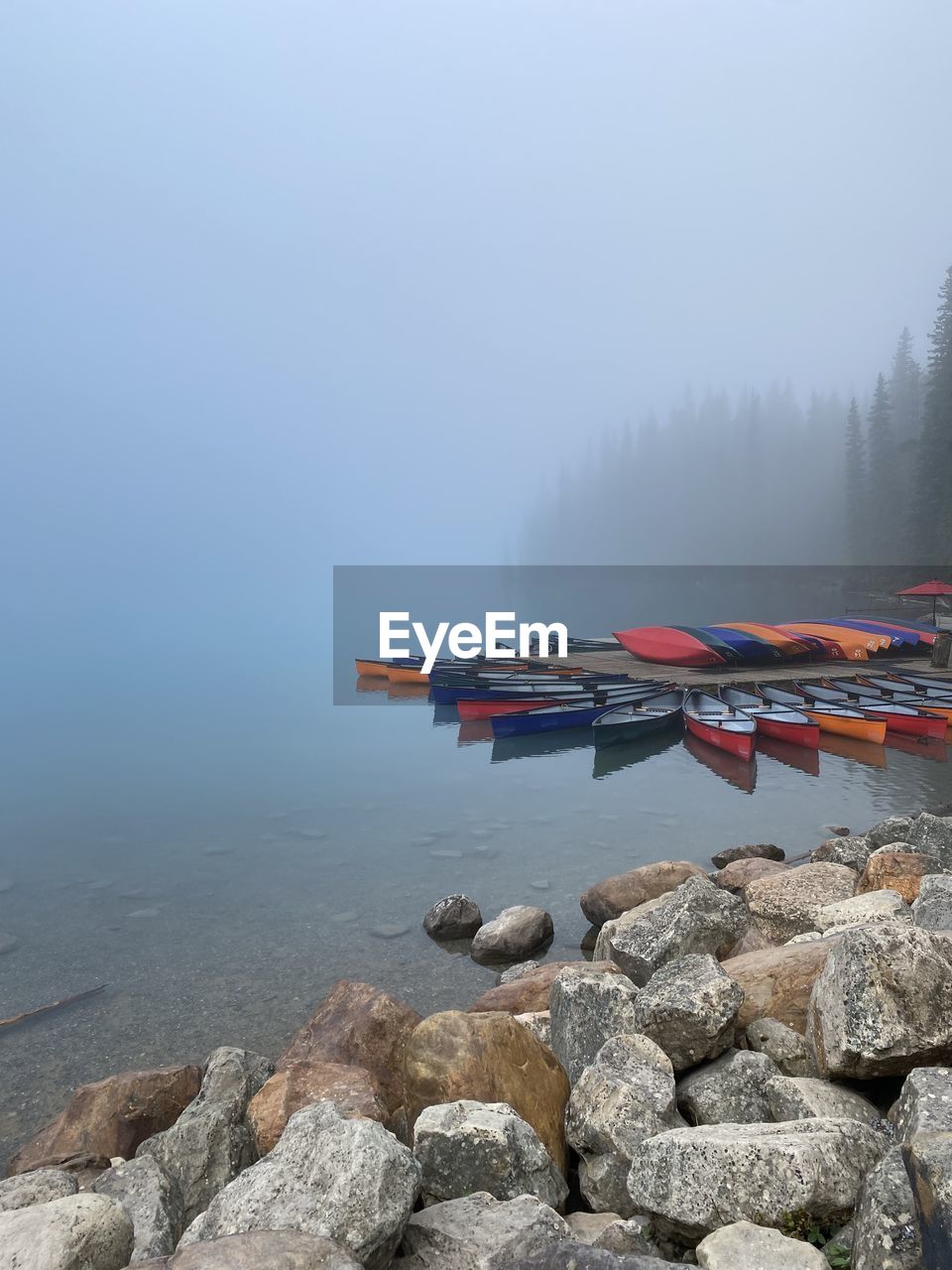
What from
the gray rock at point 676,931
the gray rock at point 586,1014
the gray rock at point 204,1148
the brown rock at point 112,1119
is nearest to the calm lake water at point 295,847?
the brown rock at point 112,1119

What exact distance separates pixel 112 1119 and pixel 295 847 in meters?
12.4

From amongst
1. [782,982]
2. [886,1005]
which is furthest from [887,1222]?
[782,982]

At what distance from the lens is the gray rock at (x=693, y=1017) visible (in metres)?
6.10

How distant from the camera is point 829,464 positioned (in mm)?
176375

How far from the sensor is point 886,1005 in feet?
16.8

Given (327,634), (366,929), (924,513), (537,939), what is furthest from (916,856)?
(327,634)

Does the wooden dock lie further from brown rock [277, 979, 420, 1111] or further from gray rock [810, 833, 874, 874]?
brown rock [277, 979, 420, 1111]

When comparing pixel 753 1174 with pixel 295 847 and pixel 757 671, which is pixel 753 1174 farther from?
pixel 757 671

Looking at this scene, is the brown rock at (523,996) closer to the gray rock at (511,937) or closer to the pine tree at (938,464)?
the gray rock at (511,937)

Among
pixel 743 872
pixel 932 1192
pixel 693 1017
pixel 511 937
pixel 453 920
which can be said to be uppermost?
pixel 932 1192

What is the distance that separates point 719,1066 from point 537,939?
274 inches

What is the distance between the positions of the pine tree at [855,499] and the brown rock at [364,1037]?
105035 millimetres

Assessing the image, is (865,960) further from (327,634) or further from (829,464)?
A: (829,464)

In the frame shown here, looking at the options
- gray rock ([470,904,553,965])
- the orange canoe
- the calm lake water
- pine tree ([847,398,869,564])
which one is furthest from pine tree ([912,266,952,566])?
gray rock ([470,904,553,965])
